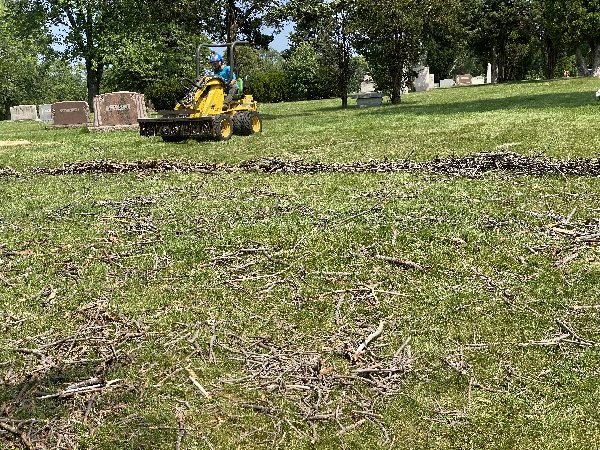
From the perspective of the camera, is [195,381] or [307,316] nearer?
[195,381]

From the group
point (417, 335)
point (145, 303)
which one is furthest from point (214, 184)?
point (417, 335)

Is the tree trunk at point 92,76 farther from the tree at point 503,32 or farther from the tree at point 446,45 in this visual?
the tree at point 503,32

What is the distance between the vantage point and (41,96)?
72125 mm

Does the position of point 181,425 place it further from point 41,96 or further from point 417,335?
point 41,96

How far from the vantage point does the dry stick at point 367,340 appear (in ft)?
12.4

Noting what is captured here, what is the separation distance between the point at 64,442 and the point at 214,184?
6149 mm

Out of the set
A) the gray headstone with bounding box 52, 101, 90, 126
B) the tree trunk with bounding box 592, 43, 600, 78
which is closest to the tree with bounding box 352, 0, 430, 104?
the gray headstone with bounding box 52, 101, 90, 126

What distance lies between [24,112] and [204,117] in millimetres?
33900

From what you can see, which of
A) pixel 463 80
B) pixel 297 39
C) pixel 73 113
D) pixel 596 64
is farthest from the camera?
pixel 463 80

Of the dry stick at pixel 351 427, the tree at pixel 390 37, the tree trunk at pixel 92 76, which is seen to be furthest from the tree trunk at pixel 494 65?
the dry stick at pixel 351 427

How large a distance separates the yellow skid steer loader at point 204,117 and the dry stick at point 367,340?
1155 centimetres

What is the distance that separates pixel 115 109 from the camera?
75.7 ft

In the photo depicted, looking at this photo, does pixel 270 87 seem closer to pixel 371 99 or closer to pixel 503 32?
pixel 371 99

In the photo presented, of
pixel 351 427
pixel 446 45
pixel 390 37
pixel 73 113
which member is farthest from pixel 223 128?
pixel 446 45
